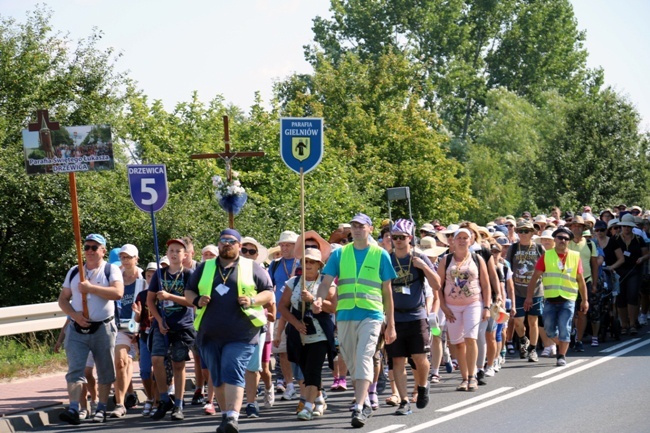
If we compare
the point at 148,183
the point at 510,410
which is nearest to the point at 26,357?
the point at 148,183

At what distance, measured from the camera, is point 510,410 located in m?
11.5

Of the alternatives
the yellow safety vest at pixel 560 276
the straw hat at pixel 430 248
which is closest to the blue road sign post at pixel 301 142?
the straw hat at pixel 430 248

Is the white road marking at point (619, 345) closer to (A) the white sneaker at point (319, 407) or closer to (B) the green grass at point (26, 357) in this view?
(A) the white sneaker at point (319, 407)

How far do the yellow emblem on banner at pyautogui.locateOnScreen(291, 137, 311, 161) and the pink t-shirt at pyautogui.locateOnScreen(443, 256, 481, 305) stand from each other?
214cm

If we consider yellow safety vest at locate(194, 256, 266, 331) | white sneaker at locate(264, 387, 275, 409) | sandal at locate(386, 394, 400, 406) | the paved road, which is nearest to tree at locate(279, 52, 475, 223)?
the paved road

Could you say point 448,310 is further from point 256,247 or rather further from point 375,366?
point 256,247

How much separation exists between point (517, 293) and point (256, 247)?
465 centimetres

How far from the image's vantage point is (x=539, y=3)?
77.1 meters

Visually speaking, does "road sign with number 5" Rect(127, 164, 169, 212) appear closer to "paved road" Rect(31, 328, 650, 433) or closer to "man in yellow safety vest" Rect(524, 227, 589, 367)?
"paved road" Rect(31, 328, 650, 433)

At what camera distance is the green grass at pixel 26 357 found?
14.9 m

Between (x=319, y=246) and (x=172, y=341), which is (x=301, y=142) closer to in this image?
(x=319, y=246)

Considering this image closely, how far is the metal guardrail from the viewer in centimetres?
1495

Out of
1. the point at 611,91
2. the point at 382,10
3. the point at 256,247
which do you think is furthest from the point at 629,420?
the point at 382,10

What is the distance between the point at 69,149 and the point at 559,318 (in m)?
7.12
